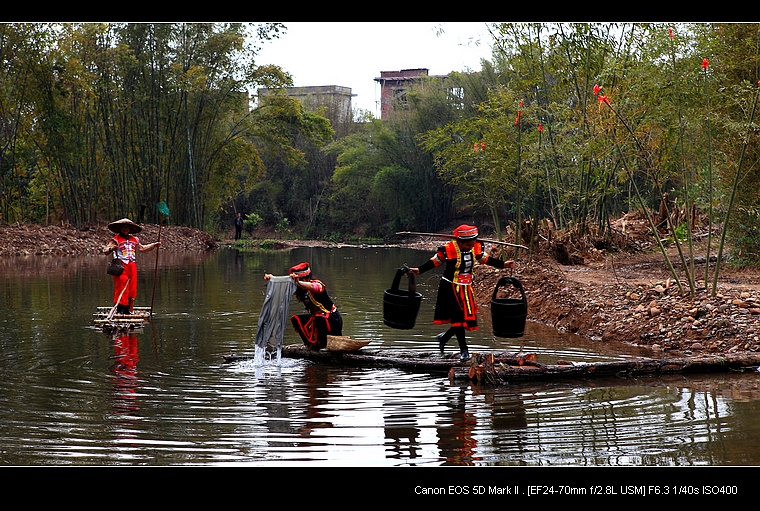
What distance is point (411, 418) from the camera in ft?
23.4

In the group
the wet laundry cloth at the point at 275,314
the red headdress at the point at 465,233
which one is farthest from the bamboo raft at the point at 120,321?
the red headdress at the point at 465,233

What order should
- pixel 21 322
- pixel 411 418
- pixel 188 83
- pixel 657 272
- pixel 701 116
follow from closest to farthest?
pixel 411 418 < pixel 701 116 < pixel 21 322 < pixel 657 272 < pixel 188 83

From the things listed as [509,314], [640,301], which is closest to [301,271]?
[509,314]

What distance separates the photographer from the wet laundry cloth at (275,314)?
31.3ft

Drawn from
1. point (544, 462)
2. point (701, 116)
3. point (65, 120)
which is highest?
point (65, 120)

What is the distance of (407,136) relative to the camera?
48531 mm

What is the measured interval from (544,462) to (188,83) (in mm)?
31889

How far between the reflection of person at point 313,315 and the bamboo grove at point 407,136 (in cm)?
319

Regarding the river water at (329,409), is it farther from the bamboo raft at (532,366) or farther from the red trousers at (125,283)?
the red trousers at (125,283)

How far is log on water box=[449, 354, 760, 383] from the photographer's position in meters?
8.38

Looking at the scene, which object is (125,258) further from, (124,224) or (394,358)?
(394,358)

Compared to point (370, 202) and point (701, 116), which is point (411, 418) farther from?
point (370, 202)

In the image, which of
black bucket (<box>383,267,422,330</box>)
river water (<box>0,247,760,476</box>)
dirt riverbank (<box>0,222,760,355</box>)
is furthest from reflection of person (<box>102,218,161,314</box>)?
dirt riverbank (<box>0,222,760,355</box>)

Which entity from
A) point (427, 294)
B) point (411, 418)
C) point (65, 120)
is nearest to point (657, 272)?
point (427, 294)
